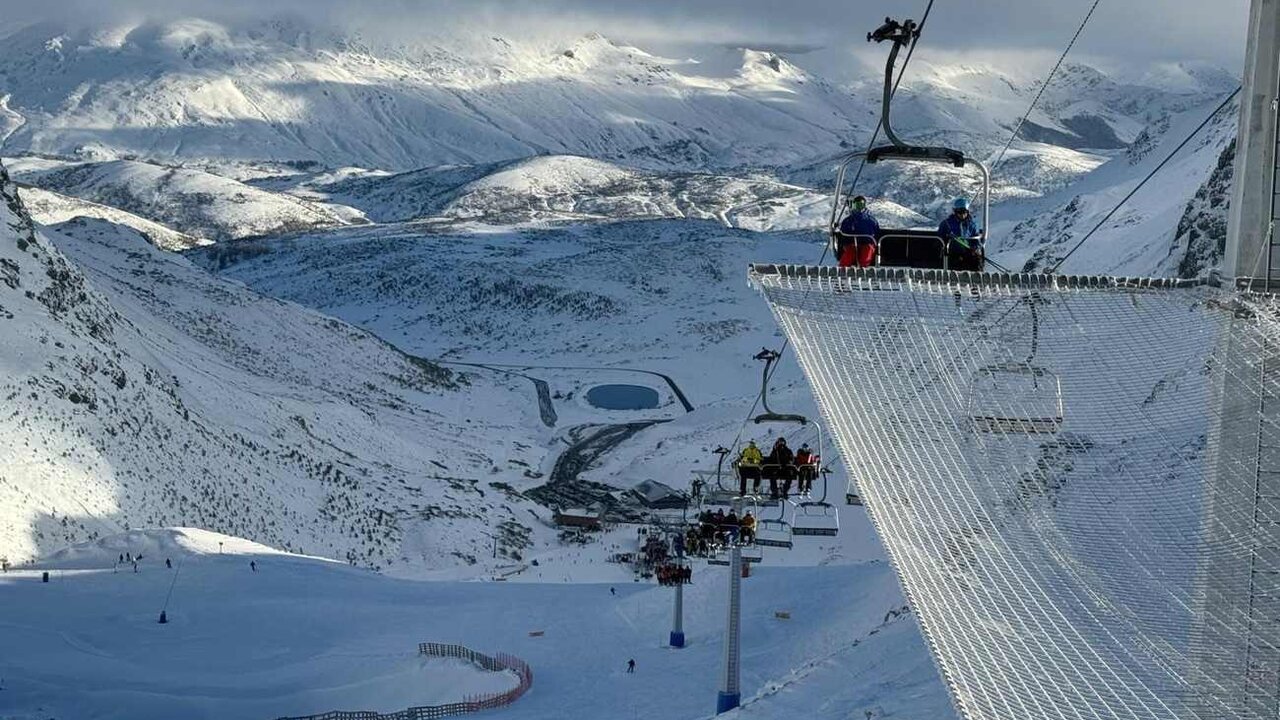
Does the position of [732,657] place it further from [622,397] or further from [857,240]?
[622,397]

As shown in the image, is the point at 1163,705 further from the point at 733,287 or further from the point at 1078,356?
the point at 733,287

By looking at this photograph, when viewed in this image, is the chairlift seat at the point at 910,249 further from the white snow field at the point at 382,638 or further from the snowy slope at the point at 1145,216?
the snowy slope at the point at 1145,216

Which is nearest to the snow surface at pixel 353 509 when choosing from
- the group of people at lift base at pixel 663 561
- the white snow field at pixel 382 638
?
the white snow field at pixel 382 638

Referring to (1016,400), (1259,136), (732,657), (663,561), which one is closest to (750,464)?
(732,657)

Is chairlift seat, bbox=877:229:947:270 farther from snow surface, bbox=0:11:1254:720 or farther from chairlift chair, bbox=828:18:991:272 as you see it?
snow surface, bbox=0:11:1254:720

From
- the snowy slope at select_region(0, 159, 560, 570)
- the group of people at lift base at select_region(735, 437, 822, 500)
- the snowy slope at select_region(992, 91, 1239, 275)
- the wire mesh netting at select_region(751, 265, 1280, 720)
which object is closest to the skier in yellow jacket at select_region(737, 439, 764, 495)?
the group of people at lift base at select_region(735, 437, 822, 500)
